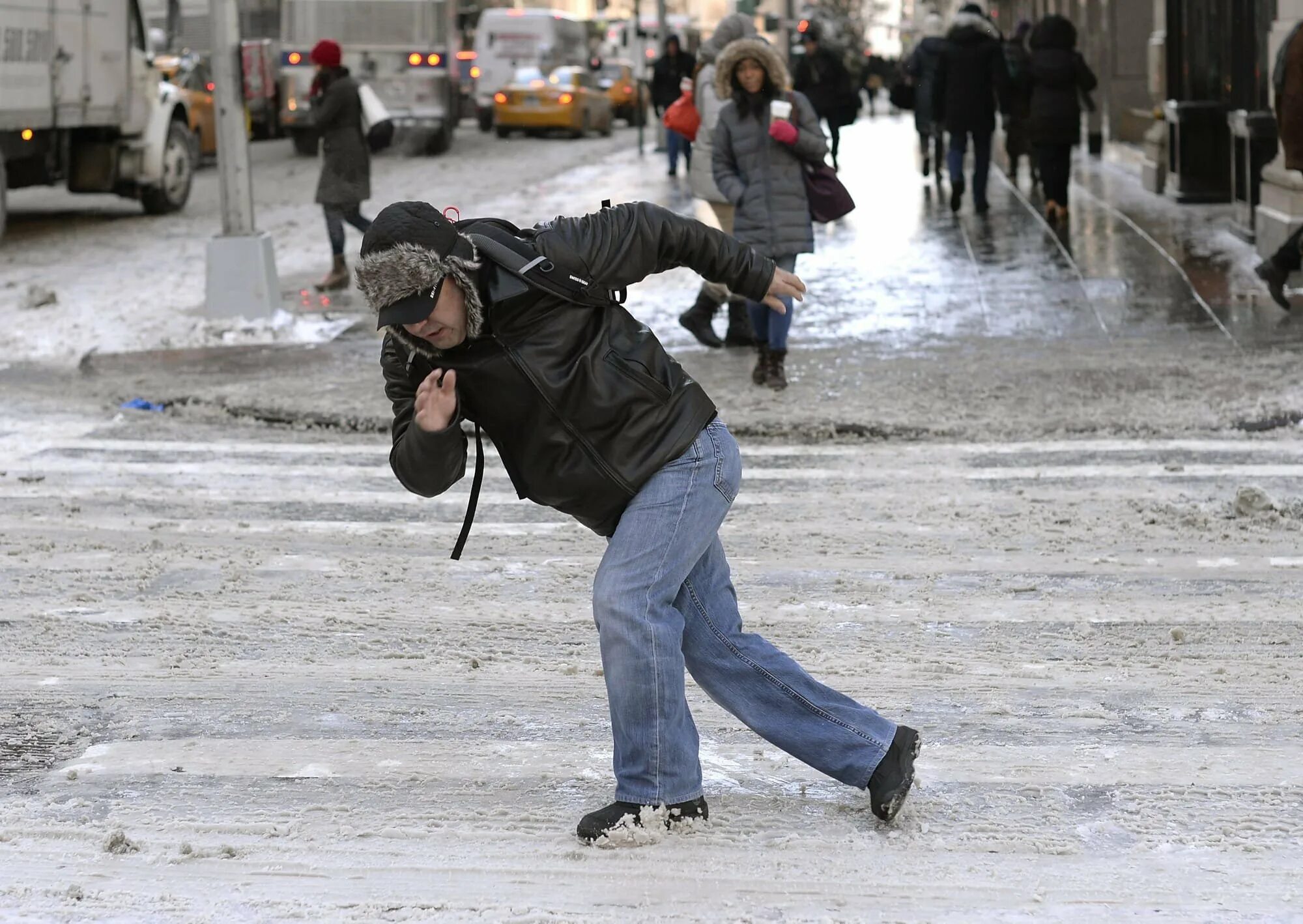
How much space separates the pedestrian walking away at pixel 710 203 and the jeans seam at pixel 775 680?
7110mm

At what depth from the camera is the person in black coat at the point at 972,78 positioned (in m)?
17.7

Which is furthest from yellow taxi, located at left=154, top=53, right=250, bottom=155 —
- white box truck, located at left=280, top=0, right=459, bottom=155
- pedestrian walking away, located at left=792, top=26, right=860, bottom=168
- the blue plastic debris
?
the blue plastic debris

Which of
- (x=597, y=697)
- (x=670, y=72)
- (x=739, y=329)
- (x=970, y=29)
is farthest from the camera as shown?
(x=670, y=72)

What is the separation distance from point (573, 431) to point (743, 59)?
6.30m

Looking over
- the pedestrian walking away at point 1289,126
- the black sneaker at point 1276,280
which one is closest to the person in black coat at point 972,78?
the pedestrian walking away at point 1289,126

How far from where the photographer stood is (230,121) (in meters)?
12.8

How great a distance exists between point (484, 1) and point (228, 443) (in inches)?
1878

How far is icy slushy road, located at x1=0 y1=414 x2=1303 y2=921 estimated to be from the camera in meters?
3.83

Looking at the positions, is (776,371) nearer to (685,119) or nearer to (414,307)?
(685,119)

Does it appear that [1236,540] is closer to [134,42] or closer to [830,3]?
[134,42]

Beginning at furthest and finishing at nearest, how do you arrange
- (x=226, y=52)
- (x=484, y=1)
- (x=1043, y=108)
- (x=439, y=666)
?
(x=484, y=1)
(x=1043, y=108)
(x=226, y=52)
(x=439, y=666)

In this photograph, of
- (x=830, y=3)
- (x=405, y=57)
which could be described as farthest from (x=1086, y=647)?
(x=830, y=3)

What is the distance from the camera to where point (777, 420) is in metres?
9.17

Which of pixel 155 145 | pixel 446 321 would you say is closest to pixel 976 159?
pixel 155 145
